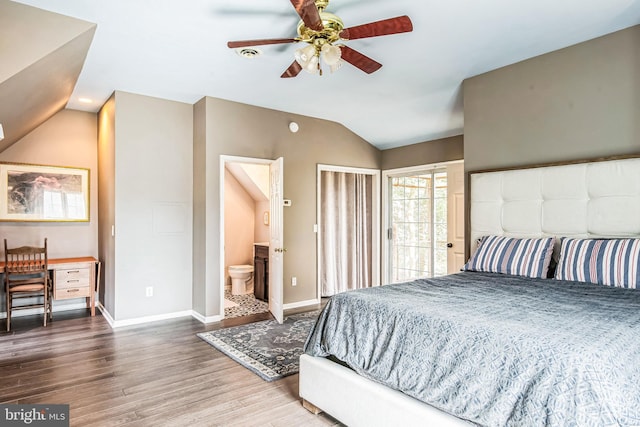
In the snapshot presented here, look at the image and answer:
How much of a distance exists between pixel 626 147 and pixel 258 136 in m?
3.82

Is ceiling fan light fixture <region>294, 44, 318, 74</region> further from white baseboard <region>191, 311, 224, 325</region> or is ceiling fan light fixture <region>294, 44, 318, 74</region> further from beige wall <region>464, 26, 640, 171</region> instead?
white baseboard <region>191, 311, 224, 325</region>

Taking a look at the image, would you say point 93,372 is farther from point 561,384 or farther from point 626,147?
point 626,147

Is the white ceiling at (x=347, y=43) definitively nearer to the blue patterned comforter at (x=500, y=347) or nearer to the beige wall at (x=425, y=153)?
the beige wall at (x=425, y=153)

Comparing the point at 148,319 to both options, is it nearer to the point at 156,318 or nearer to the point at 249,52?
the point at 156,318

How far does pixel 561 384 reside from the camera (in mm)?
1355

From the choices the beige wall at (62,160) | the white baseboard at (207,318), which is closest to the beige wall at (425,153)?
the white baseboard at (207,318)

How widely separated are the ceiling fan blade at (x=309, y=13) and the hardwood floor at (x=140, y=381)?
7.90 ft

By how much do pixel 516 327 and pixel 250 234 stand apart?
5.72 m

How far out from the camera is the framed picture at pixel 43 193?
15.8ft

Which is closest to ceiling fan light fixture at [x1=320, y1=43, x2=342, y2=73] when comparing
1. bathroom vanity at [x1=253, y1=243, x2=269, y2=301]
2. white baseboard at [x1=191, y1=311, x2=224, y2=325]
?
white baseboard at [x1=191, y1=311, x2=224, y2=325]

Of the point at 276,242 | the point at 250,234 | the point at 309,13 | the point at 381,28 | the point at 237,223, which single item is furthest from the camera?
the point at 250,234

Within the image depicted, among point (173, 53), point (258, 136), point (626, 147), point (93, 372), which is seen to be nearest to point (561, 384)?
point (626, 147)

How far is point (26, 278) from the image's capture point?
494cm

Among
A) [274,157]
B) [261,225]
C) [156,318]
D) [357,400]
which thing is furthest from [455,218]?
[156,318]
